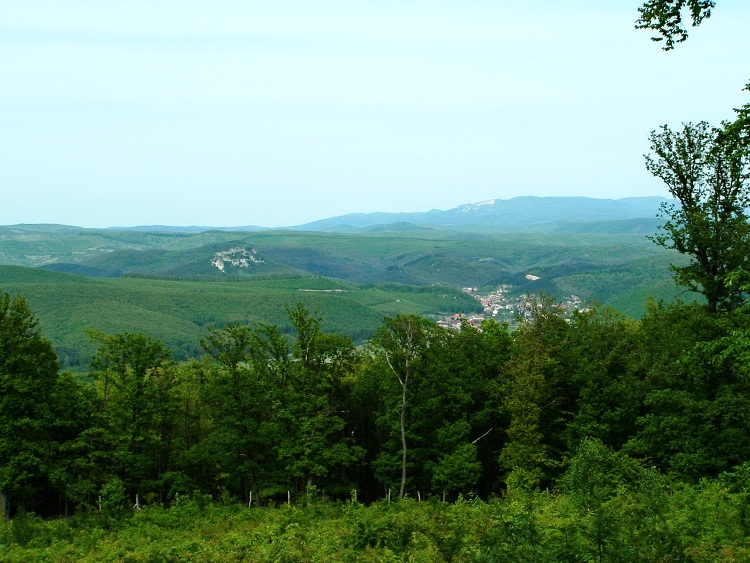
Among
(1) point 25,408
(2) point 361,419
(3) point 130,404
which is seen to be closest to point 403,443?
(2) point 361,419

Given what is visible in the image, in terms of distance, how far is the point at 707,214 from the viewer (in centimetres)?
2462

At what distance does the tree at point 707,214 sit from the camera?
24.0 m

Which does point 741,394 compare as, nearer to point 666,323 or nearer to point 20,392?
point 666,323

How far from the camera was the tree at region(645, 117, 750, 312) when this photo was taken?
23953mm

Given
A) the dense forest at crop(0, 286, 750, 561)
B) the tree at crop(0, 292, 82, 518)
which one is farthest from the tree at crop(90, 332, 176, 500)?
the tree at crop(0, 292, 82, 518)

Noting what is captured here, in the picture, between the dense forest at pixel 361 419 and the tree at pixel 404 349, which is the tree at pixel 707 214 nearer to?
the dense forest at pixel 361 419

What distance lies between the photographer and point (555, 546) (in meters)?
12.4

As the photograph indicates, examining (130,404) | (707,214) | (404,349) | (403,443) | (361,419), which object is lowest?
(361,419)

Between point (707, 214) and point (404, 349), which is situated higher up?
point (707, 214)

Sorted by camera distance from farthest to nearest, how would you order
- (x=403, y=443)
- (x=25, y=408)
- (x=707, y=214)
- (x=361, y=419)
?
(x=361, y=419) < (x=403, y=443) < (x=25, y=408) < (x=707, y=214)

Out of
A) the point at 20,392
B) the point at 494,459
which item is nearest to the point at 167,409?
the point at 20,392

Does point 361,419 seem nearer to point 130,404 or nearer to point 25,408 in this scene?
point 130,404

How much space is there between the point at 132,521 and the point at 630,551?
18.6m

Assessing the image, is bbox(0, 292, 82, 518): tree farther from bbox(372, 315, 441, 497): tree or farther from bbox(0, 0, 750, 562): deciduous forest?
bbox(372, 315, 441, 497): tree
